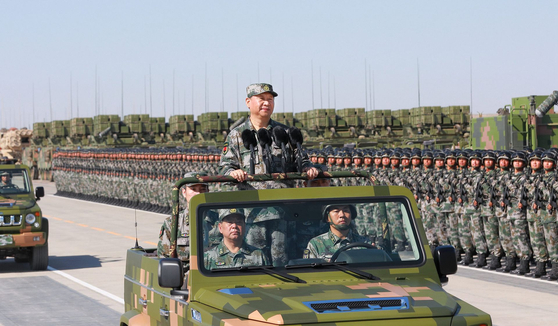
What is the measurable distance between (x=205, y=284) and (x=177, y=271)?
0.58 feet

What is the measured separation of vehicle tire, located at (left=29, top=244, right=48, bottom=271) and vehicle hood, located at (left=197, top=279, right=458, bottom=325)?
11.1 m

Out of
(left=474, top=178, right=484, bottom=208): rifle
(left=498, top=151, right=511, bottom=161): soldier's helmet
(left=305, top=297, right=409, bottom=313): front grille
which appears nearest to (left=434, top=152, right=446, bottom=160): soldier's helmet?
(left=474, top=178, right=484, bottom=208): rifle

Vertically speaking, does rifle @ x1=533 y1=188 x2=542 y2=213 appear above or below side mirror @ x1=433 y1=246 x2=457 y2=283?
below

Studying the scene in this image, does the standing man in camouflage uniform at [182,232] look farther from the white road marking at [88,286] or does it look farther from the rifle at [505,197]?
the rifle at [505,197]

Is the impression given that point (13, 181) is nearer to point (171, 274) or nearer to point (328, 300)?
point (171, 274)

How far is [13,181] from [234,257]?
37.8 ft

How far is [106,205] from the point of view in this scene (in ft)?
115

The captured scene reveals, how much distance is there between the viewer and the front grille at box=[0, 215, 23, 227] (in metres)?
15.1

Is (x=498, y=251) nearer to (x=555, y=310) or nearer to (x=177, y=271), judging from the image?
(x=555, y=310)

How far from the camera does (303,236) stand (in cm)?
541

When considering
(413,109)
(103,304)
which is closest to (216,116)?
(413,109)

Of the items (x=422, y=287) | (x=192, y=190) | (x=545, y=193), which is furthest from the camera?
(x=545, y=193)

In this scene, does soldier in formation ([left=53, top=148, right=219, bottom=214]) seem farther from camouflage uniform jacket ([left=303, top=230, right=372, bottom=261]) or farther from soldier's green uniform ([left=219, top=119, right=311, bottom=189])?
camouflage uniform jacket ([left=303, top=230, right=372, bottom=261])

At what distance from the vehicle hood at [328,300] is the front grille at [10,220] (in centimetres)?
1077
